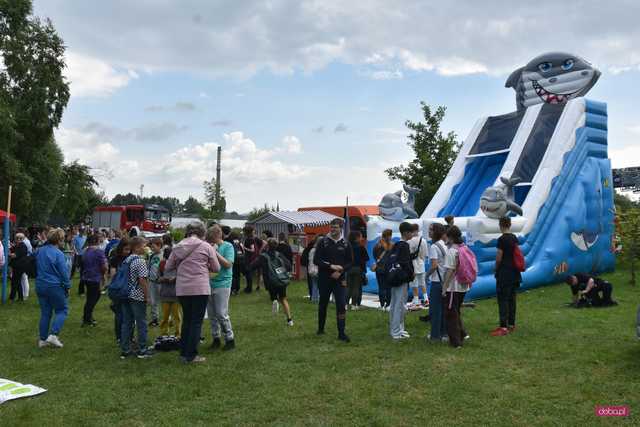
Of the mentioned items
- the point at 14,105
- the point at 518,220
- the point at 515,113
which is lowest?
the point at 518,220

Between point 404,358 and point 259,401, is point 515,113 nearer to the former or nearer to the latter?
point 404,358

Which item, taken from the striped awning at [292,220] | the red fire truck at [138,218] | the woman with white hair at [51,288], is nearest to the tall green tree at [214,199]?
the red fire truck at [138,218]

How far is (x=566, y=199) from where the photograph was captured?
1143 centimetres

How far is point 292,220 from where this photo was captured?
1681cm

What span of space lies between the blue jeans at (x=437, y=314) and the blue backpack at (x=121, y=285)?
3.57 meters

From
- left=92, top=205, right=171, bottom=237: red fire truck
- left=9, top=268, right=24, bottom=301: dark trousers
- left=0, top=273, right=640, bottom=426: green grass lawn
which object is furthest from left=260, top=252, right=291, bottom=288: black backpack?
left=92, top=205, right=171, bottom=237: red fire truck

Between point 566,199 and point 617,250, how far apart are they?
2.88 m

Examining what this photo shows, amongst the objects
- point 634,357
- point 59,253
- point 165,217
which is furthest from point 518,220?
point 165,217

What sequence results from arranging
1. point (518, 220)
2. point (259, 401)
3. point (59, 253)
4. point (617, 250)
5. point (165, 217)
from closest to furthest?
point (259, 401) < point (59, 253) < point (518, 220) < point (617, 250) < point (165, 217)

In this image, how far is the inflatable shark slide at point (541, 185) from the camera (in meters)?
10.2

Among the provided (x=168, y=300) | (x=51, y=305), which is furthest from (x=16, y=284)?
(x=168, y=300)

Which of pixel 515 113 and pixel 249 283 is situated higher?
pixel 515 113

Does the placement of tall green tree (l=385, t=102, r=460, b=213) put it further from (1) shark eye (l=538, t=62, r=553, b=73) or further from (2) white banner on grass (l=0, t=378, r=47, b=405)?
(2) white banner on grass (l=0, t=378, r=47, b=405)

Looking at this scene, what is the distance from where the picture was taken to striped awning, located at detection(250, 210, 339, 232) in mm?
16891
